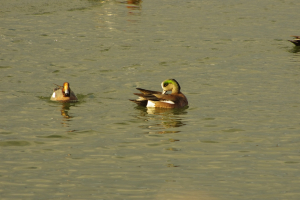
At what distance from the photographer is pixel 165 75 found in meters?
21.9

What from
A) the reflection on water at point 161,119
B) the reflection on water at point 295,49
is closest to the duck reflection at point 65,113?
the reflection on water at point 161,119

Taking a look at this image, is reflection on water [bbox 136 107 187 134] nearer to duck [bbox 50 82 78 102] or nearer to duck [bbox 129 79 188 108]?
duck [bbox 129 79 188 108]

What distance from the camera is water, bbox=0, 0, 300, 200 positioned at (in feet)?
33.2

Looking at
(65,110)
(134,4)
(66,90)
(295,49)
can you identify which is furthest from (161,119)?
(134,4)

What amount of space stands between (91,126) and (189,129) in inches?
98.4

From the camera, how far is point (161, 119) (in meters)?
15.6

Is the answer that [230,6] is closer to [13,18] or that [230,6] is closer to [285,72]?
[13,18]

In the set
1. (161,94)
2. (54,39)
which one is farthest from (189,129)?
(54,39)

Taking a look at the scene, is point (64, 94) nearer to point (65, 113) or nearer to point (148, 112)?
point (65, 113)

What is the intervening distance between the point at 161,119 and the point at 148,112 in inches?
39.9

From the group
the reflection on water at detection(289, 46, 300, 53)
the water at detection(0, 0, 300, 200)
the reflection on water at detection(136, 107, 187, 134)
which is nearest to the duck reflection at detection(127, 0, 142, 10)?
the water at detection(0, 0, 300, 200)

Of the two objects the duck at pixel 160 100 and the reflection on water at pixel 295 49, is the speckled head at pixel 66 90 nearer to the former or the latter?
the duck at pixel 160 100

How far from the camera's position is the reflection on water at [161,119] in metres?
14.2

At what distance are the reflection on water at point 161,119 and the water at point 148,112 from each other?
0.03 meters
